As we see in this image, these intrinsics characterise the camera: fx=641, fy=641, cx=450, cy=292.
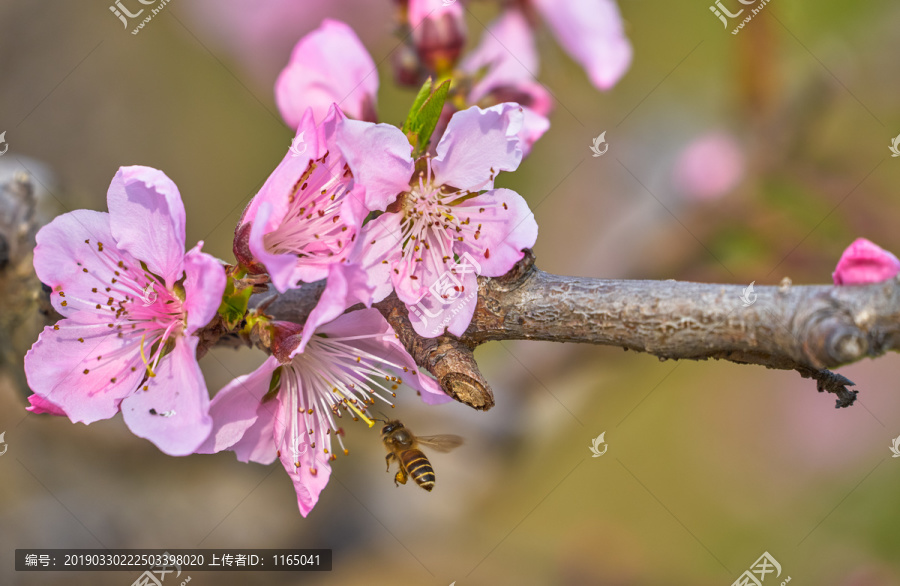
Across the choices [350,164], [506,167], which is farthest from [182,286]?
[506,167]

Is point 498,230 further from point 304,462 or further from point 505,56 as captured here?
point 505,56

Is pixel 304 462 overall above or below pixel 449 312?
below

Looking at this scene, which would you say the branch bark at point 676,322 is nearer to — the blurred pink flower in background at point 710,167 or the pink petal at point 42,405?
the pink petal at point 42,405

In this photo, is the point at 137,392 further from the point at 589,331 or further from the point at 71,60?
the point at 71,60

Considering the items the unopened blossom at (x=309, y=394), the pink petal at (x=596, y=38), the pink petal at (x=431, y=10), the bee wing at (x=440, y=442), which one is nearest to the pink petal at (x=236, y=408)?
the unopened blossom at (x=309, y=394)

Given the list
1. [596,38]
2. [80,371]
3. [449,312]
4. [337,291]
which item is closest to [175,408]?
[80,371]

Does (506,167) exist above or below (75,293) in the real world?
above
